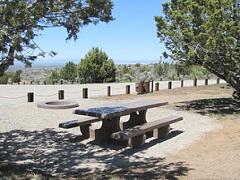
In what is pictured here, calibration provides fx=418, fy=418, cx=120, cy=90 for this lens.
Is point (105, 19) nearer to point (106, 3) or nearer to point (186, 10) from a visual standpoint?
point (106, 3)

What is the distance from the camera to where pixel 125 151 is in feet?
31.2

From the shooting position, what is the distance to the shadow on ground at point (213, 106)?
15500 millimetres

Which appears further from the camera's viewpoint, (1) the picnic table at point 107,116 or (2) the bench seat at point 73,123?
(2) the bench seat at point 73,123

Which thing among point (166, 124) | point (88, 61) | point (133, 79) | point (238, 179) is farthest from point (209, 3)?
point (133, 79)

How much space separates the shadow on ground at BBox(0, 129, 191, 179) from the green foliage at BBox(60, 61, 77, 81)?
33.5m

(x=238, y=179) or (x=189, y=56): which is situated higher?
(x=189, y=56)

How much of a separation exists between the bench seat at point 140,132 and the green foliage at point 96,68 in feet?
91.9

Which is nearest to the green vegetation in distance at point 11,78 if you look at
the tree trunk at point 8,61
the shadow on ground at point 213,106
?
the shadow on ground at point 213,106

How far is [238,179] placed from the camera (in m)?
7.19

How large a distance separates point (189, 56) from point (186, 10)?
1.73 m

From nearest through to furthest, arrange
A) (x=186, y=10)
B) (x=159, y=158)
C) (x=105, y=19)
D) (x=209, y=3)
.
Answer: (x=105, y=19)
(x=159, y=158)
(x=209, y=3)
(x=186, y=10)

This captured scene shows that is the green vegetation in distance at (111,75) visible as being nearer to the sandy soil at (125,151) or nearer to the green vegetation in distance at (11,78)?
the green vegetation in distance at (11,78)

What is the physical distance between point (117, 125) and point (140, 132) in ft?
2.91

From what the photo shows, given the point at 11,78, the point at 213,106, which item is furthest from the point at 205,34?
the point at 11,78
